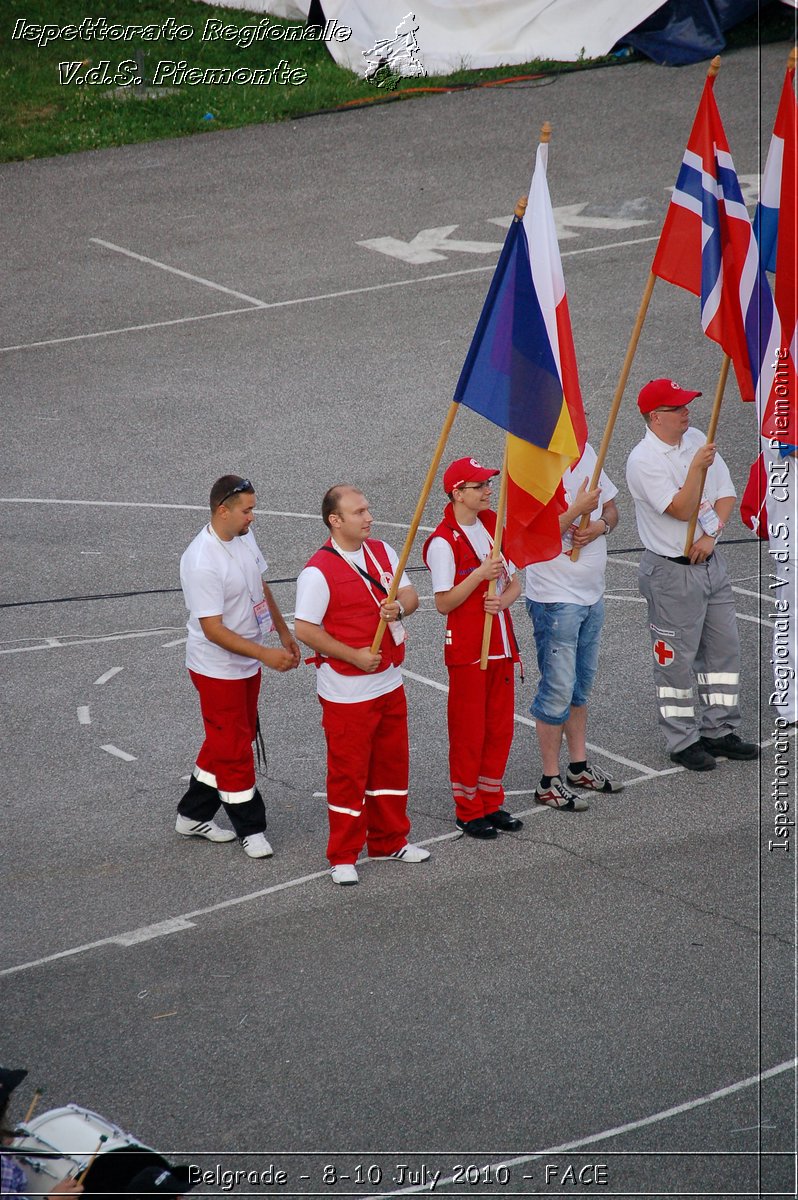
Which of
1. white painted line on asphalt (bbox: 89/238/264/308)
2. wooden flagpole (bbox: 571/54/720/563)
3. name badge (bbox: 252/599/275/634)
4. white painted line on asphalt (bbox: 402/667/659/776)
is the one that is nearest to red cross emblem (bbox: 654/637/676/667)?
white painted line on asphalt (bbox: 402/667/659/776)

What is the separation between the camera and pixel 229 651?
8031 millimetres

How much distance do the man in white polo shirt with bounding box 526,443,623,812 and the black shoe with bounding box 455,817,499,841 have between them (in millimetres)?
526

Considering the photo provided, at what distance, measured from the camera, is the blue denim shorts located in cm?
846

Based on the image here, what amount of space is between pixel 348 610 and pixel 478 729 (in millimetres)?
1037

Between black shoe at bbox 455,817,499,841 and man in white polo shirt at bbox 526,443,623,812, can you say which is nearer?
black shoe at bbox 455,817,499,841

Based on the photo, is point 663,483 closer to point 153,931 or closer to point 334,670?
point 334,670

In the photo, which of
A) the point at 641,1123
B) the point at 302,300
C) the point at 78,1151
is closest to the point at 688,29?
the point at 302,300

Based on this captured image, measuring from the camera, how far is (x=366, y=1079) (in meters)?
6.34

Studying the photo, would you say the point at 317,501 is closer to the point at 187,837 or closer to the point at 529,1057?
the point at 187,837

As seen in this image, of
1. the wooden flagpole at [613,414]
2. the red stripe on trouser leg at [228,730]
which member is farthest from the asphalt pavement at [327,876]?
the wooden flagpole at [613,414]

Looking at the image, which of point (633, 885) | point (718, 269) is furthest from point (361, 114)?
point (633, 885)

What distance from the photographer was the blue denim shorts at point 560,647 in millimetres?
8461

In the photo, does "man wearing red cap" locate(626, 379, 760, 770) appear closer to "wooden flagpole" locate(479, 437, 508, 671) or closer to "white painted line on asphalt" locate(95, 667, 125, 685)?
"wooden flagpole" locate(479, 437, 508, 671)

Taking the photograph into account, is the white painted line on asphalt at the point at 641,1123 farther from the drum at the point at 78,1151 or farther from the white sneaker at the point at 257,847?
the white sneaker at the point at 257,847
